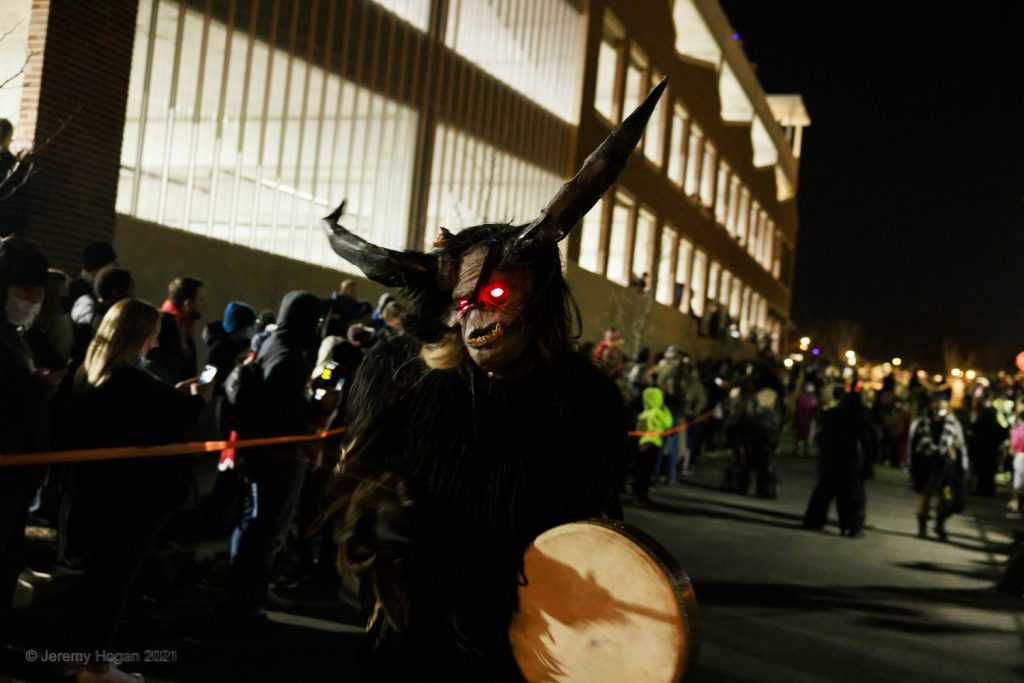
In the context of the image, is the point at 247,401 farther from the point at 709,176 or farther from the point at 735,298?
the point at 735,298

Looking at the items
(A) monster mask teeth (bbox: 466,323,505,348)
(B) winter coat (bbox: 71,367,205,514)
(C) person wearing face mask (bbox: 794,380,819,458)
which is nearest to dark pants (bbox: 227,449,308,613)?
(B) winter coat (bbox: 71,367,205,514)

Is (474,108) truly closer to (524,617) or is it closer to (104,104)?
(104,104)

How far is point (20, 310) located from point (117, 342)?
97 cm

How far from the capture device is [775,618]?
7.42 meters

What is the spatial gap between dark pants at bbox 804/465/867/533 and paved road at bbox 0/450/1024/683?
0.85 ft

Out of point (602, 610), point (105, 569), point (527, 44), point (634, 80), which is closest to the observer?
point (602, 610)

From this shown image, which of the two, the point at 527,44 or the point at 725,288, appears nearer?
the point at 527,44

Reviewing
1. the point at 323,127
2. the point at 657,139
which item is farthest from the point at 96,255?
the point at 657,139

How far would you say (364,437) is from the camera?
8.79ft

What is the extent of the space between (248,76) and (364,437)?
11.7 m

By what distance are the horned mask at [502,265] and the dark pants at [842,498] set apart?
10911 mm

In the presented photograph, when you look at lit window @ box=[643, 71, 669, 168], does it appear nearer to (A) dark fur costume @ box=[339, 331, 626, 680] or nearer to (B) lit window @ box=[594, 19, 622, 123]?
(B) lit window @ box=[594, 19, 622, 123]

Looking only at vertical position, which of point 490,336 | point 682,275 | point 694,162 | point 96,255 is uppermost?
point 694,162

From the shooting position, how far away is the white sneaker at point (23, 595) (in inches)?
225
